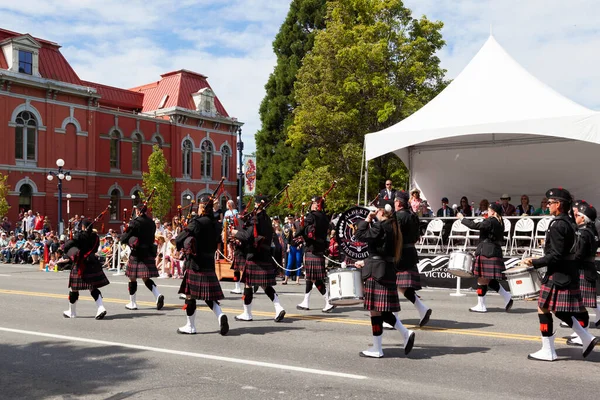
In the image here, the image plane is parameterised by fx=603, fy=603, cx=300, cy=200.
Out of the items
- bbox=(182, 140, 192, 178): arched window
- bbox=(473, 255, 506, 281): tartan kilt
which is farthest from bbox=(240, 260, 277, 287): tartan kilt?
bbox=(182, 140, 192, 178): arched window

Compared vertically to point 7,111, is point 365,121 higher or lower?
lower

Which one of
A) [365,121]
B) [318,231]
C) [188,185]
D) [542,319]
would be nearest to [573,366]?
[542,319]

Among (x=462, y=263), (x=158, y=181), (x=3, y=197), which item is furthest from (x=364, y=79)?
(x=158, y=181)

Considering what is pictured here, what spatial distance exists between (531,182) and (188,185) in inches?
1340

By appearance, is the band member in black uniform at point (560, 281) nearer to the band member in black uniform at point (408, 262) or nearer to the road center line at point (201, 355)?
the band member in black uniform at point (408, 262)

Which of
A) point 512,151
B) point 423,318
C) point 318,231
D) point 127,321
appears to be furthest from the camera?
point 512,151

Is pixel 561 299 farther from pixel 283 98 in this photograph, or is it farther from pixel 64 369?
pixel 283 98

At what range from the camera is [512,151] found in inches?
680

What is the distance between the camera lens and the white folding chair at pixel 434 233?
1507 cm

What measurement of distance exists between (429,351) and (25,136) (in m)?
34.3

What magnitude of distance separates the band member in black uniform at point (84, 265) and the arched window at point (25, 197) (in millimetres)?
28922

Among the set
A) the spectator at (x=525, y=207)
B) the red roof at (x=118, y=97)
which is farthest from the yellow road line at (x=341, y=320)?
the red roof at (x=118, y=97)

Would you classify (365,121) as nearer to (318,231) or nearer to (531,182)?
(531,182)

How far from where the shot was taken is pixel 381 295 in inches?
262
